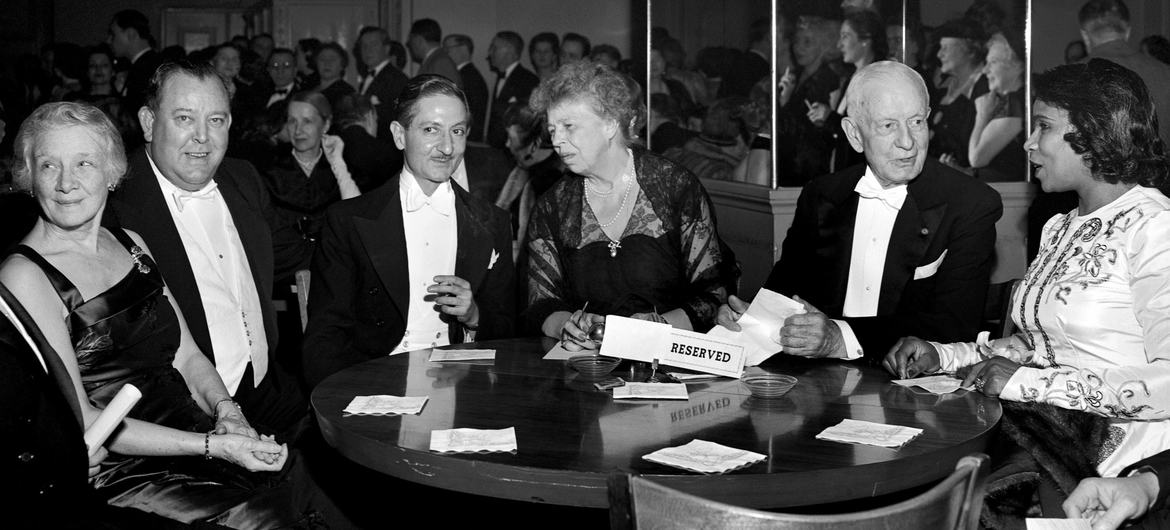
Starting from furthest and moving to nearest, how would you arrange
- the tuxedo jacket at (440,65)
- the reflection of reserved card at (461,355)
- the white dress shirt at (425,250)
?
the tuxedo jacket at (440,65) → the white dress shirt at (425,250) → the reflection of reserved card at (461,355)

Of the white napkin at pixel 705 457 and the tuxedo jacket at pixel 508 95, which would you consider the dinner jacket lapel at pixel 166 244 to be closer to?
the white napkin at pixel 705 457

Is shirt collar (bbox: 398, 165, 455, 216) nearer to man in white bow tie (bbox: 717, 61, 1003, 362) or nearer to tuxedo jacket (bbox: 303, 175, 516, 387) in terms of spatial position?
tuxedo jacket (bbox: 303, 175, 516, 387)

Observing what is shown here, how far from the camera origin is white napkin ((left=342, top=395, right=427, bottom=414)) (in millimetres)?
2338

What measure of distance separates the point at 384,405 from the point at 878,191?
1.66 meters

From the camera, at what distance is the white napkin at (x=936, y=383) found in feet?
8.32

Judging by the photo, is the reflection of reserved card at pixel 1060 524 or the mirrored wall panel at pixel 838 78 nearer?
the reflection of reserved card at pixel 1060 524

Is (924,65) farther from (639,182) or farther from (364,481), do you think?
(364,481)

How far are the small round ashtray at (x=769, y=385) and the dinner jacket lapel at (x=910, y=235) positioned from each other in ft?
2.68

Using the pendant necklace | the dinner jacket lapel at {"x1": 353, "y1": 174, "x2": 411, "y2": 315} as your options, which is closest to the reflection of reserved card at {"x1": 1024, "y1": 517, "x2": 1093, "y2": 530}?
the pendant necklace

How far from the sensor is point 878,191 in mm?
3240

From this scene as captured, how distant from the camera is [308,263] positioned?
3943mm

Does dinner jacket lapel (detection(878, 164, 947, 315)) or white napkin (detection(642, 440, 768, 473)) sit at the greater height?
dinner jacket lapel (detection(878, 164, 947, 315))

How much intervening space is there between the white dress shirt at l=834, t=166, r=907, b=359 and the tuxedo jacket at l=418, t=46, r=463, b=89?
7.54 m

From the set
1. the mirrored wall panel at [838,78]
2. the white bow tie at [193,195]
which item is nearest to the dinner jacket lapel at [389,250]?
the white bow tie at [193,195]
